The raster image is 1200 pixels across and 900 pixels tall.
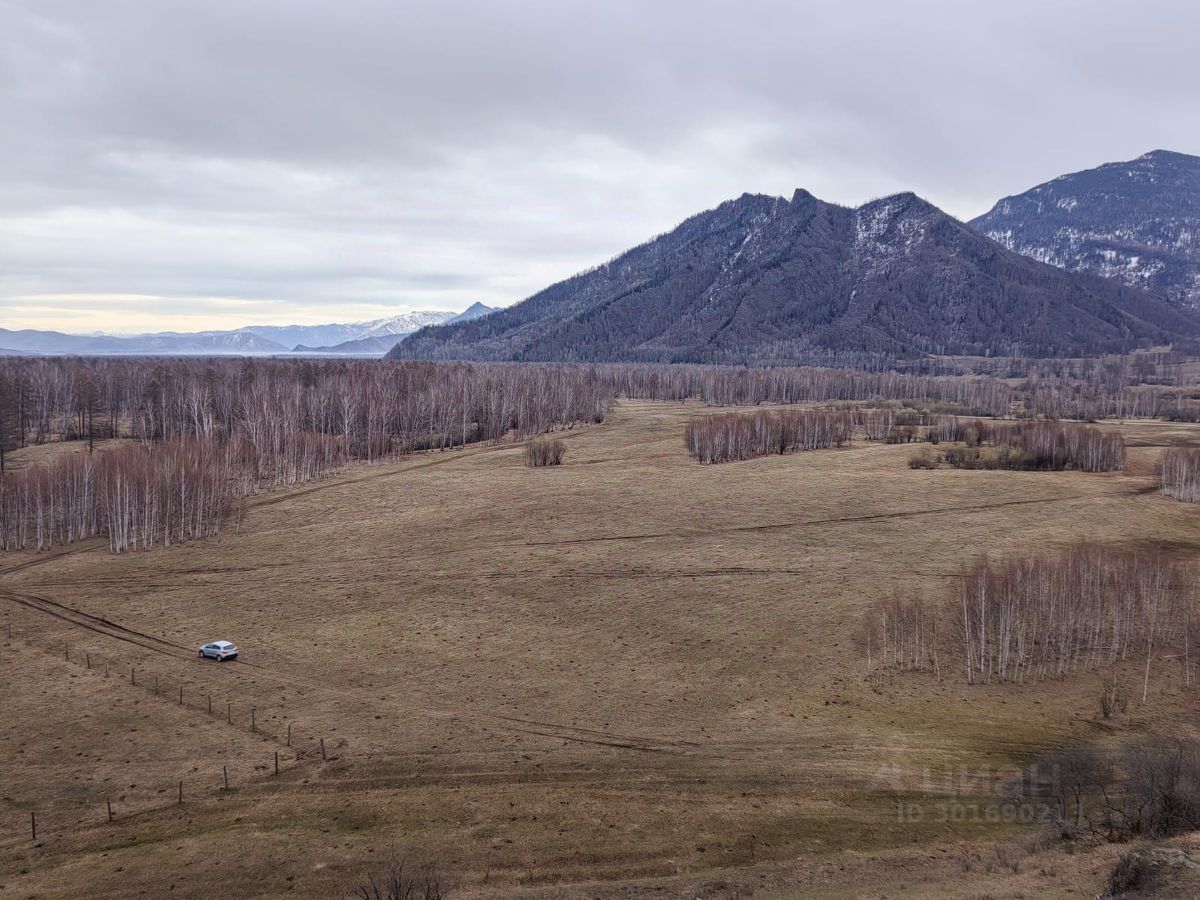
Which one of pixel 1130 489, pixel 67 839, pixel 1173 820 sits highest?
pixel 1130 489

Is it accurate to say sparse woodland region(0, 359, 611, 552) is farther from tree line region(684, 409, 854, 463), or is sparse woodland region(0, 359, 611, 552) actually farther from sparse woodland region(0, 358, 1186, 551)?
tree line region(684, 409, 854, 463)

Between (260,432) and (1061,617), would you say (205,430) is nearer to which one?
(260,432)

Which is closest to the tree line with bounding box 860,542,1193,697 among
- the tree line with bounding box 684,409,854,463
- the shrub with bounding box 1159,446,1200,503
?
the shrub with bounding box 1159,446,1200,503

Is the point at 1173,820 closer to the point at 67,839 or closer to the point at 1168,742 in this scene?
the point at 1168,742

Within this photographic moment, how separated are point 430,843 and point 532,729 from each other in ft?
34.6

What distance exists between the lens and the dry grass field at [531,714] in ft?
96.0

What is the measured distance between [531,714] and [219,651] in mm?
23135

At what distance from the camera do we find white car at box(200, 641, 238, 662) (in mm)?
49906

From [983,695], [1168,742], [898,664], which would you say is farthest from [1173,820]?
[898,664]

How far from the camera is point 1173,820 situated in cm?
2977

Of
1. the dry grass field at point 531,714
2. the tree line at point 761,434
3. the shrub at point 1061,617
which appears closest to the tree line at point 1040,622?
the shrub at point 1061,617

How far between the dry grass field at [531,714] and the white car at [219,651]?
3.33 feet

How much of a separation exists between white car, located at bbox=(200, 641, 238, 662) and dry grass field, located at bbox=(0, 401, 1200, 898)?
102cm

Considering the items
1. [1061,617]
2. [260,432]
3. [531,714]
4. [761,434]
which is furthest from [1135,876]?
[260,432]
